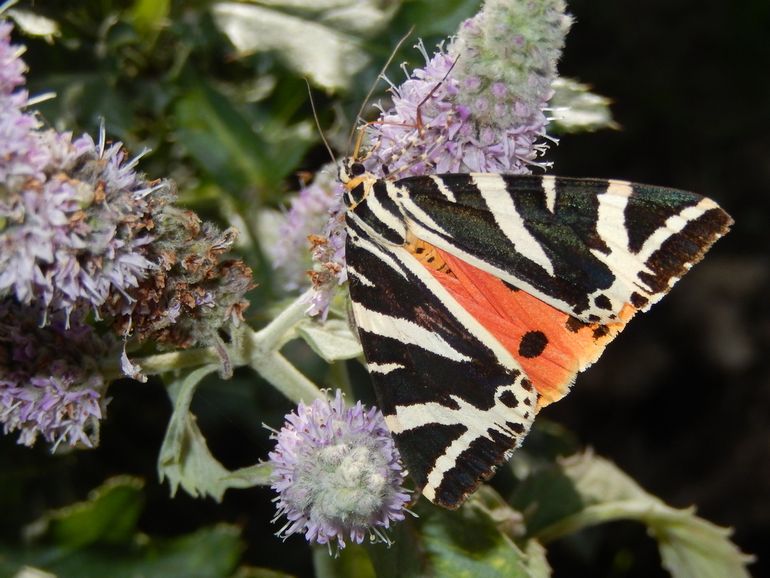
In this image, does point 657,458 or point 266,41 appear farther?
point 657,458

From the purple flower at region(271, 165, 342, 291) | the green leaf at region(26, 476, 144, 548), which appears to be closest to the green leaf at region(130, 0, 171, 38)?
the purple flower at region(271, 165, 342, 291)

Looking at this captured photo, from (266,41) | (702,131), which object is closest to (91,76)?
(266,41)

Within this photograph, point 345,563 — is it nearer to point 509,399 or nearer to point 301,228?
point 509,399

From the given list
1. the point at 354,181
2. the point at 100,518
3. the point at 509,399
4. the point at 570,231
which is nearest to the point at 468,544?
the point at 509,399

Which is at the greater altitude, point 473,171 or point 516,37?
point 516,37

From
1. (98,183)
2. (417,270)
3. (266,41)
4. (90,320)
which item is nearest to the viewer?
(98,183)

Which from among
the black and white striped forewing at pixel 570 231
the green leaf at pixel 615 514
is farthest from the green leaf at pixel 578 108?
the green leaf at pixel 615 514

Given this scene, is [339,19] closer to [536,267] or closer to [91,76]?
[91,76]

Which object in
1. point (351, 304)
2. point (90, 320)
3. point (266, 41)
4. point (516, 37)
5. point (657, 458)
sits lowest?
point (657, 458)

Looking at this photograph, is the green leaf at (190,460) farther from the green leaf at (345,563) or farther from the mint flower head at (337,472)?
the green leaf at (345,563)
